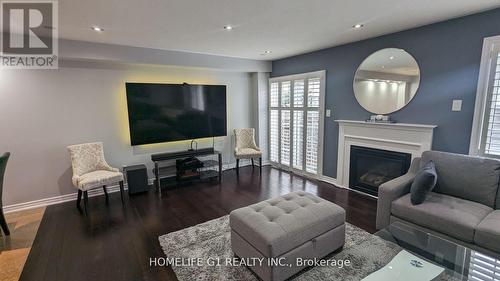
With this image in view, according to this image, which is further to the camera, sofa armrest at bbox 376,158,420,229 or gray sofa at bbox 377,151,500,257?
sofa armrest at bbox 376,158,420,229

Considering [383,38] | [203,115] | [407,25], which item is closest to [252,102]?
[203,115]

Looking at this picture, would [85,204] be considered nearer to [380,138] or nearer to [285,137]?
[285,137]

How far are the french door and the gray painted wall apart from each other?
89.3 inches

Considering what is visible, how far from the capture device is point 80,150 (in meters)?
3.61

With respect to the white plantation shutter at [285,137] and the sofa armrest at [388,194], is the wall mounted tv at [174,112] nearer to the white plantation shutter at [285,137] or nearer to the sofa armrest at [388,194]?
the white plantation shutter at [285,137]

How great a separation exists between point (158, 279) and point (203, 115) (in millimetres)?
3150

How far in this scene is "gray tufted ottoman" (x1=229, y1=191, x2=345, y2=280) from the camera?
186 centimetres

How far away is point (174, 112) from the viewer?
14.4 ft

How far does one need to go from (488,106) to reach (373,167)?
5.00 feet

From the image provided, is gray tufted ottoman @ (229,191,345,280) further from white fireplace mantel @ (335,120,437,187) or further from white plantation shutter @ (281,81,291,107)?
white plantation shutter @ (281,81,291,107)

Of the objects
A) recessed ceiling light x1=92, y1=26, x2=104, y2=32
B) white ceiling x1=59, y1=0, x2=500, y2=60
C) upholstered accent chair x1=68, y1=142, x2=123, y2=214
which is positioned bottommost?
upholstered accent chair x1=68, y1=142, x2=123, y2=214

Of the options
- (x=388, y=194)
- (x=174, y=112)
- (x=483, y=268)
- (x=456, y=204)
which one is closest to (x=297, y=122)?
(x=174, y=112)

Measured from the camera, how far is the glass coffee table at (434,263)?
64.4 inches

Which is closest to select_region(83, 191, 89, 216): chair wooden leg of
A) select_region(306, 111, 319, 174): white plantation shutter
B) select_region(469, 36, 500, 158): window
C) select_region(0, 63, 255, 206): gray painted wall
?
select_region(0, 63, 255, 206): gray painted wall
